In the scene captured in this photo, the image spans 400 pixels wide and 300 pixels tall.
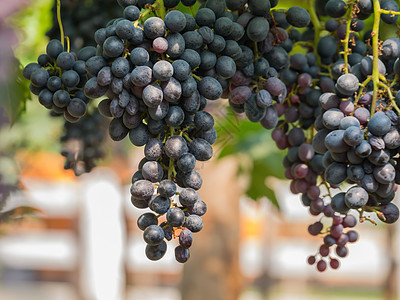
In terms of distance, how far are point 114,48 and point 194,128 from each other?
0.48 ft

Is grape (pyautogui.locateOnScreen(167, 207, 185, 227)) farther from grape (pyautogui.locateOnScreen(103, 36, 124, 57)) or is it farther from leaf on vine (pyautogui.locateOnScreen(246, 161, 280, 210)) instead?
leaf on vine (pyautogui.locateOnScreen(246, 161, 280, 210))

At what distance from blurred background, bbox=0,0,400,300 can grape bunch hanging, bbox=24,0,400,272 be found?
29cm

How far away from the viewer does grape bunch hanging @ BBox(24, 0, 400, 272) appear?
2.13ft

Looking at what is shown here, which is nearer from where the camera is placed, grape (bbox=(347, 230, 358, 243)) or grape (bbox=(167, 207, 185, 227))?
grape (bbox=(167, 207, 185, 227))

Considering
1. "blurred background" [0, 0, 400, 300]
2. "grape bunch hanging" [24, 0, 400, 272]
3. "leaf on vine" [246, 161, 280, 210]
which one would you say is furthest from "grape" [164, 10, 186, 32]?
"leaf on vine" [246, 161, 280, 210]

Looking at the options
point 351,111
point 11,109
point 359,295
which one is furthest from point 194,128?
point 359,295

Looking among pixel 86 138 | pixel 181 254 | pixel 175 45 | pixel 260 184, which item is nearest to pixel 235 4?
pixel 175 45

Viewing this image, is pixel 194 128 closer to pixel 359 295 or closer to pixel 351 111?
pixel 351 111

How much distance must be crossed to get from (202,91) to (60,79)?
20cm

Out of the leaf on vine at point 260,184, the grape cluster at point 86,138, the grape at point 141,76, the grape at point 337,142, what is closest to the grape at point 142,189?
the grape at point 141,76

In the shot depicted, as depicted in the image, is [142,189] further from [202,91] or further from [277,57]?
[277,57]

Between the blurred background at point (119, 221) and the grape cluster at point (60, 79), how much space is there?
0.17 m

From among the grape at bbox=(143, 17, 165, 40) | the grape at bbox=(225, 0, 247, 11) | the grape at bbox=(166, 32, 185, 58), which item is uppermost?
the grape at bbox=(225, 0, 247, 11)

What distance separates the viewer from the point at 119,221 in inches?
204
